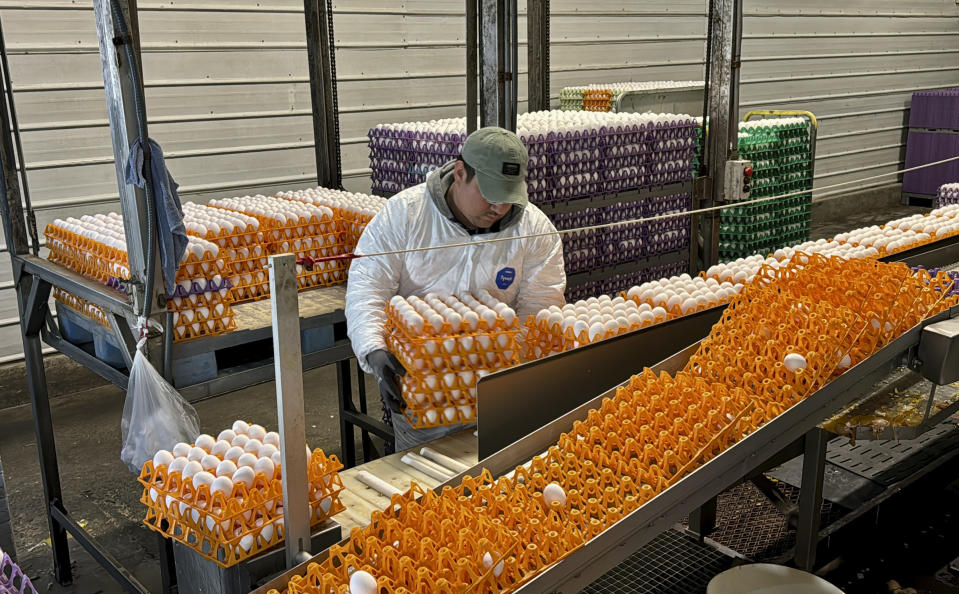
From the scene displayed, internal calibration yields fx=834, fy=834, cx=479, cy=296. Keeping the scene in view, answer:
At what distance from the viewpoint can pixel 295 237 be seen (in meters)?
4.49

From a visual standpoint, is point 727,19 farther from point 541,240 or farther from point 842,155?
point 842,155

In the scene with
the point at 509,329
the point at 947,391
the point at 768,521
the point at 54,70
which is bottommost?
the point at 768,521

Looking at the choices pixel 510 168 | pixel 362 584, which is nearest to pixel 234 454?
pixel 362 584

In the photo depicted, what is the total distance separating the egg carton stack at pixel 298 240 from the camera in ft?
14.2

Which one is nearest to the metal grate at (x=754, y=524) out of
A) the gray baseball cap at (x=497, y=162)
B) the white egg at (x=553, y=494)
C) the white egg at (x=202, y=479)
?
the gray baseball cap at (x=497, y=162)

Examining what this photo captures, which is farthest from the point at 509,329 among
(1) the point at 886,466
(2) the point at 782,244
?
(2) the point at 782,244

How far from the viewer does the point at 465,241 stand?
12.0 ft

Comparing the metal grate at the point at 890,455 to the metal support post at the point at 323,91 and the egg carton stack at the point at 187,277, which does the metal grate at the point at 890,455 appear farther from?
the metal support post at the point at 323,91

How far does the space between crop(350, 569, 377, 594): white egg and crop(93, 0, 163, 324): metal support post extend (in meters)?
2.14

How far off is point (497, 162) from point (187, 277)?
1.57 m

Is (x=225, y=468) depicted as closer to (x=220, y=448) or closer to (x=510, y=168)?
(x=220, y=448)

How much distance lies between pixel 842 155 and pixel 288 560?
1422 centimetres

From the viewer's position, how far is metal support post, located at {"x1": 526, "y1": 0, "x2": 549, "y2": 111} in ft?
21.3

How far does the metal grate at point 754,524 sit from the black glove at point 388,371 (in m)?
1.67
